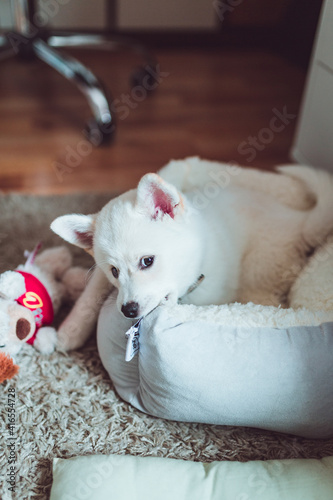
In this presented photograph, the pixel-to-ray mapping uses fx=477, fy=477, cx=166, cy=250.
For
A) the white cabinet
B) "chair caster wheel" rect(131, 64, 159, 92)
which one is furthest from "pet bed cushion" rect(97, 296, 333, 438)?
"chair caster wheel" rect(131, 64, 159, 92)

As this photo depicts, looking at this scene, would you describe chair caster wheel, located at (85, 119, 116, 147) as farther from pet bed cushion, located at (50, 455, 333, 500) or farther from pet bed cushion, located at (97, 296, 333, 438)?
pet bed cushion, located at (50, 455, 333, 500)

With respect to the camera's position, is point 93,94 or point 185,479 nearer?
point 185,479

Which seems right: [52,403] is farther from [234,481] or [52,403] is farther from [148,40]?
[148,40]

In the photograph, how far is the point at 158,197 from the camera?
110 cm

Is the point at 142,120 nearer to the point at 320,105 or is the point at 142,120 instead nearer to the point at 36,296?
the point at 320,105

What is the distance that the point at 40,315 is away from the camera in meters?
1.28

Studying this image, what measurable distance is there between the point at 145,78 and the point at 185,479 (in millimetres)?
Result: 2599

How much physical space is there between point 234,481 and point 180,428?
21cm

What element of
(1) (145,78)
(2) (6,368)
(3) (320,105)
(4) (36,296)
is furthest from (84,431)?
(1) (145,78)

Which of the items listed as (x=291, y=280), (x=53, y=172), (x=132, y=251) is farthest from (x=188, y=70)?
(x=132, y=251)

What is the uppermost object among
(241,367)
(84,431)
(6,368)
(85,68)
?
(85,68)

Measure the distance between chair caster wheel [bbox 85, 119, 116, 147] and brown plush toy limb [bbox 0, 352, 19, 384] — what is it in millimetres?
1461

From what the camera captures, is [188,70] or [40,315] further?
[188,70]

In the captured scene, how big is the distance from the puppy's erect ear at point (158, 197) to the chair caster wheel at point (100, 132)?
1.33 metres
